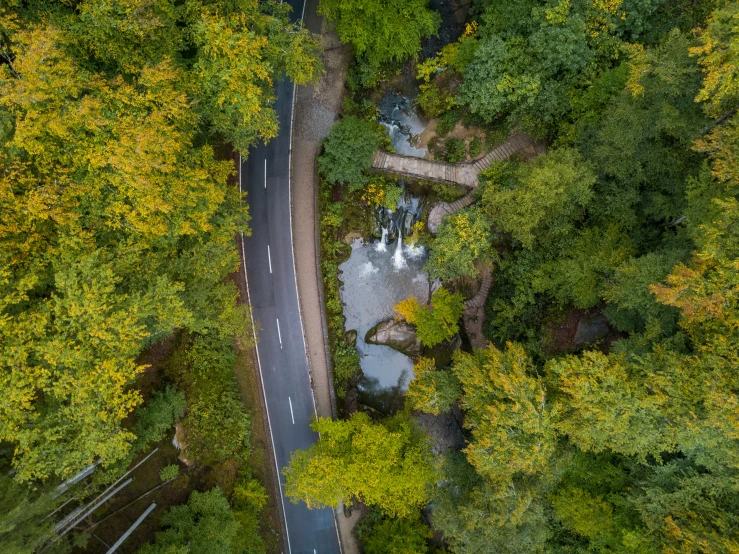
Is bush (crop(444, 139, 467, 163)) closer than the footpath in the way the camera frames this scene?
Yes

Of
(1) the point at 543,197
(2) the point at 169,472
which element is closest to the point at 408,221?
(1) the point at 543,197

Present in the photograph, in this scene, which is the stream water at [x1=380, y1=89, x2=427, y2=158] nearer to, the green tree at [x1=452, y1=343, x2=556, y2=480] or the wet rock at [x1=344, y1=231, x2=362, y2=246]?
the wet rock at [x1=344, y1=231, x2=362, y2=246]

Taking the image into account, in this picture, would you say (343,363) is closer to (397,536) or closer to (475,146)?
(397,536)

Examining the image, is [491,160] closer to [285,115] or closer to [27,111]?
[285,115]

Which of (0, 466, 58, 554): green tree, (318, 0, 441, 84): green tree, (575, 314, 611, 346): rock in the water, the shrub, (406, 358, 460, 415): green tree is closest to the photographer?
(0, 466, 58, 554): green tree

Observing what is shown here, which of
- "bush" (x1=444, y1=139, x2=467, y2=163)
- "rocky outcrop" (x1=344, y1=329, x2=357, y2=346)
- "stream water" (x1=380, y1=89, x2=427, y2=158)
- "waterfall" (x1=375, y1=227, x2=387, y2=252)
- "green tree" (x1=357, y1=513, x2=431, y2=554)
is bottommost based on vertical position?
"green tree" (x1=357, y1=513, x2=431, y2=554)

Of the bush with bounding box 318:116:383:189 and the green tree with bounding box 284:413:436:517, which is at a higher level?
the bush with bounding box 318:116:383:189

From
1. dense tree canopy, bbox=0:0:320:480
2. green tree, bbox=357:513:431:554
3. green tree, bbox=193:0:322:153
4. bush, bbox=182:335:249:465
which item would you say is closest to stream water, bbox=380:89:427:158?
green tree, bbox=193:0:322:153

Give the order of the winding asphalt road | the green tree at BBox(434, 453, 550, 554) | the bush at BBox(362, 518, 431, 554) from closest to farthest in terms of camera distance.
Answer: the green tree at BBox(434, 453, 550, 554), the bush at BBox(362, 518, 431, 554), the winding asphalt road
